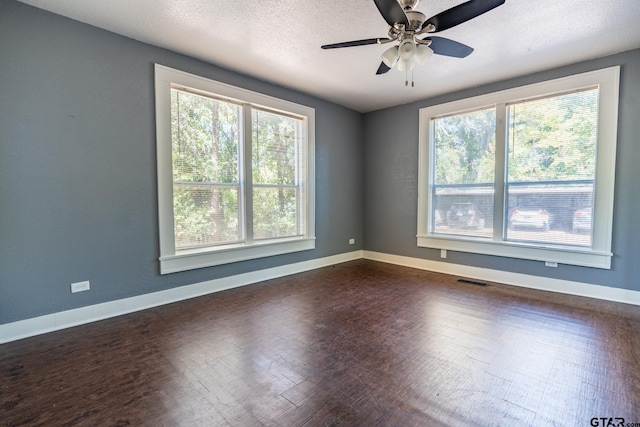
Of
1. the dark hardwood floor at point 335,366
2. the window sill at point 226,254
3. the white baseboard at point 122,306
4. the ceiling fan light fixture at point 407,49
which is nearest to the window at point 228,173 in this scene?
the window sill at point 226,254

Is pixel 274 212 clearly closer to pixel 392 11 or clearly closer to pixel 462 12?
pixel 392 11

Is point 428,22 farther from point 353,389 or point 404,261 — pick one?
point 404,261

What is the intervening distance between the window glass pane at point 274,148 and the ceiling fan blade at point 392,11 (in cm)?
258

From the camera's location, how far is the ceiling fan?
6.20ft

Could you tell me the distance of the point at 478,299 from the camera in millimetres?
3506

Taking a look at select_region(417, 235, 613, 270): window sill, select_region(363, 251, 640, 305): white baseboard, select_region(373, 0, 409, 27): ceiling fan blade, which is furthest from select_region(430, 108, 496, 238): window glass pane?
select_region(373, 0, 409, 27): ceiling fan blade

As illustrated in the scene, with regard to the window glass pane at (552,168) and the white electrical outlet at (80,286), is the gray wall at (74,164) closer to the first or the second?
the white electrical outlet at (80,286)

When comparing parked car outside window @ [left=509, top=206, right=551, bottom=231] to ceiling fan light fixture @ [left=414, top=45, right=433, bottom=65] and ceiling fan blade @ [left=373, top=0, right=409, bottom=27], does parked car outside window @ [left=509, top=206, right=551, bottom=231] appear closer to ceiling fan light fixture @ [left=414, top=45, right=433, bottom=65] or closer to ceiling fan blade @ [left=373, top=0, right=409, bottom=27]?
ceiling fan light fixture @ [left=414, top=45, right=433, bottom=65]

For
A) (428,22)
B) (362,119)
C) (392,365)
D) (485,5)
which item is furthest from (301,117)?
(392,365)

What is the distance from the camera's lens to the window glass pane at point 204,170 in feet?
11.4

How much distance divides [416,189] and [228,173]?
10.7 ft

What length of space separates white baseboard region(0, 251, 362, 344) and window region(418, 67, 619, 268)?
9.71ft

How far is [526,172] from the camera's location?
3990 millimetres

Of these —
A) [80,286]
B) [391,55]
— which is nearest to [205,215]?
[80,286]
